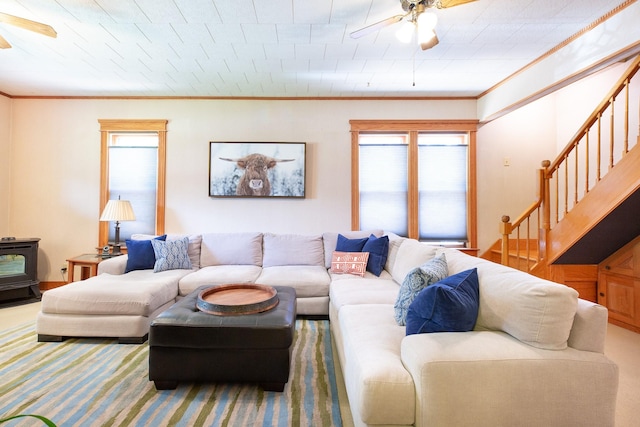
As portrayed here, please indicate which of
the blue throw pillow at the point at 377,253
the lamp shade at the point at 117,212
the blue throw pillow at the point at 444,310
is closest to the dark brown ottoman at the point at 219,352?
the blue throw pillow at the point at 444,310

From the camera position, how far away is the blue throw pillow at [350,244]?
11.4 feet

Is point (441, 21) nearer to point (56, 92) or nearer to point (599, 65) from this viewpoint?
point (599, 65)

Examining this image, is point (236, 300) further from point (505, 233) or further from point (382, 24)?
point (505, 233)

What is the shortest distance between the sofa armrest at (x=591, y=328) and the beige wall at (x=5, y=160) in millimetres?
6053

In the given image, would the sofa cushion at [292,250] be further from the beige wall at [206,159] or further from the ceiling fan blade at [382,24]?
the ceiling fan blade at [382,24]

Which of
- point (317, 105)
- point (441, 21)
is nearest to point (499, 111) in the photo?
point (441, 21)

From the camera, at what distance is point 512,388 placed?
124cm

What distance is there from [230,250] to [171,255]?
648mm

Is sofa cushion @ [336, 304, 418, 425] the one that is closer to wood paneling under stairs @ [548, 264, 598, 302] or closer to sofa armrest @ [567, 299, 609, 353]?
sofa armrest @ [567, 299, 609, 353]

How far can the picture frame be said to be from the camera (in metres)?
4.24

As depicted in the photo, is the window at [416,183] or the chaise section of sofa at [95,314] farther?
the window at [416,183]

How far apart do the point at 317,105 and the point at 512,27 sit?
7.80 feet

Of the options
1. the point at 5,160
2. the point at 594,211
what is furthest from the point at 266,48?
the point at 5,160

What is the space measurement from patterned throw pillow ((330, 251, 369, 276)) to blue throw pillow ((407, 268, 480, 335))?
1655 millimetres
